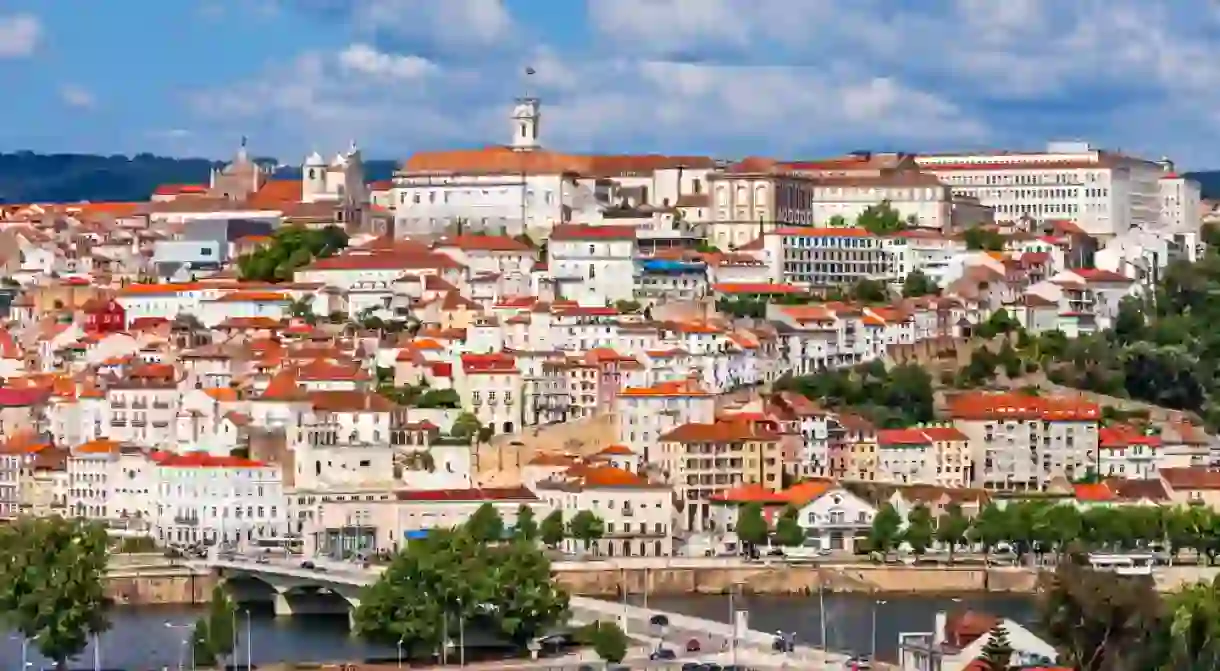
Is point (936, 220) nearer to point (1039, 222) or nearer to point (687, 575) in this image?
point (1039, 222)

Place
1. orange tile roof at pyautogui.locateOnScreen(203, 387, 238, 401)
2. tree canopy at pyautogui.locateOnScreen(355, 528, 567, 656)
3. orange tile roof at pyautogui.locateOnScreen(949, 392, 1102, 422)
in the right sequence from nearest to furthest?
tree canopy at pyautogui.locateOnScreen(355, 528, 567, 656) → orange tile roof at pyautogui.locateOnScreen(949, 392, 1102, 422) → orange tile roof at pyautogui.locateOnScreen(203, 387, 238, 401)

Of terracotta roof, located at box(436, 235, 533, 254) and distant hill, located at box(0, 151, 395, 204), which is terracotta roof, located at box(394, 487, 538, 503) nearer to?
terracotta roof, located at box(436, 235, 533, 254)

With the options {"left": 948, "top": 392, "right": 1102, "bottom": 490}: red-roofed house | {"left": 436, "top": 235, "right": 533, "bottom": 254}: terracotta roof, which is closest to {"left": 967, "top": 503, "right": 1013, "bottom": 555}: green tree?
{"left": 948, "top": 392, "right": 1102, "bottom": 490}: red-roofed house

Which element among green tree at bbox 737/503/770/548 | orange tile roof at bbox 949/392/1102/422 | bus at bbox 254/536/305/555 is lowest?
bus at bbox 254/536/305/555

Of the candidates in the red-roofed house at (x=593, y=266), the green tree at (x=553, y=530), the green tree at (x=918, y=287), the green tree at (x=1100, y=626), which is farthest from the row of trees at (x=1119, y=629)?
the green tree at (x=918, y=287)

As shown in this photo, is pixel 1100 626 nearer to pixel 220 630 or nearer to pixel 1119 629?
pixel 1119 629

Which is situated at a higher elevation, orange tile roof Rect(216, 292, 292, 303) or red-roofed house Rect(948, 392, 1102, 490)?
orange tile roof Rect(216, 292, 292, 303)
